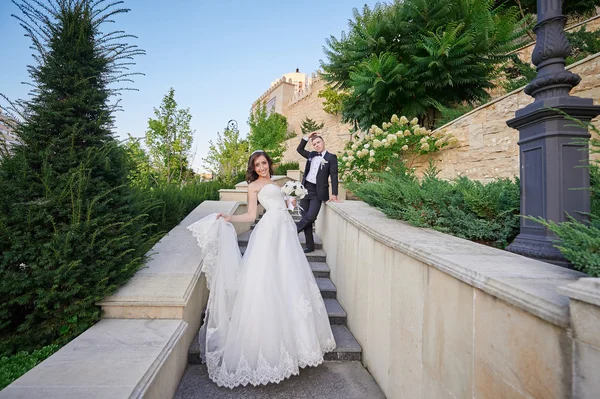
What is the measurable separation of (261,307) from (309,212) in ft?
9.12

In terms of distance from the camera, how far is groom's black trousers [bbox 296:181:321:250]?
502 cm

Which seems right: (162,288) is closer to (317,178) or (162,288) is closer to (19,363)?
(19,363)

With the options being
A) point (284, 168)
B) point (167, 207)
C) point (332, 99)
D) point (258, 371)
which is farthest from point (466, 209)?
point (332, 99)

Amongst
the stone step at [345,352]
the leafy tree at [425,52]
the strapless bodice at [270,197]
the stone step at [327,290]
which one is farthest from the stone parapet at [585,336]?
the leafy tree at [425,52]

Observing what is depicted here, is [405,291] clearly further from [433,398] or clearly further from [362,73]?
[362,73]

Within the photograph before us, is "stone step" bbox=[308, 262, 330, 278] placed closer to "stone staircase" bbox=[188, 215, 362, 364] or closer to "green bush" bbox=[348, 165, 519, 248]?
"stone staircase" bbox=[188, 215, 362, 364]

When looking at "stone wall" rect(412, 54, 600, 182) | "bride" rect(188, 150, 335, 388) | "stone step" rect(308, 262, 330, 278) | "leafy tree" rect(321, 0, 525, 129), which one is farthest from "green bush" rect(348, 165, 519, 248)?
"leafy tree" rect(321, 0, 525, 129)

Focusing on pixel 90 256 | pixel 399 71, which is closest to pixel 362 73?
pixel 399 71

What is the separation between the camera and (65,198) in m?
2.46

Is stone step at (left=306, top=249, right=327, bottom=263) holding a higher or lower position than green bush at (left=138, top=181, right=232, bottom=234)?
lower

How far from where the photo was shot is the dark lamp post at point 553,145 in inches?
69.4

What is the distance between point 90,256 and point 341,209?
2.83 m

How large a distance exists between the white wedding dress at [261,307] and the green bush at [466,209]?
128 centimetres

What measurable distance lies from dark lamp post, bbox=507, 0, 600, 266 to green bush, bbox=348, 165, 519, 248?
1.76 ft
